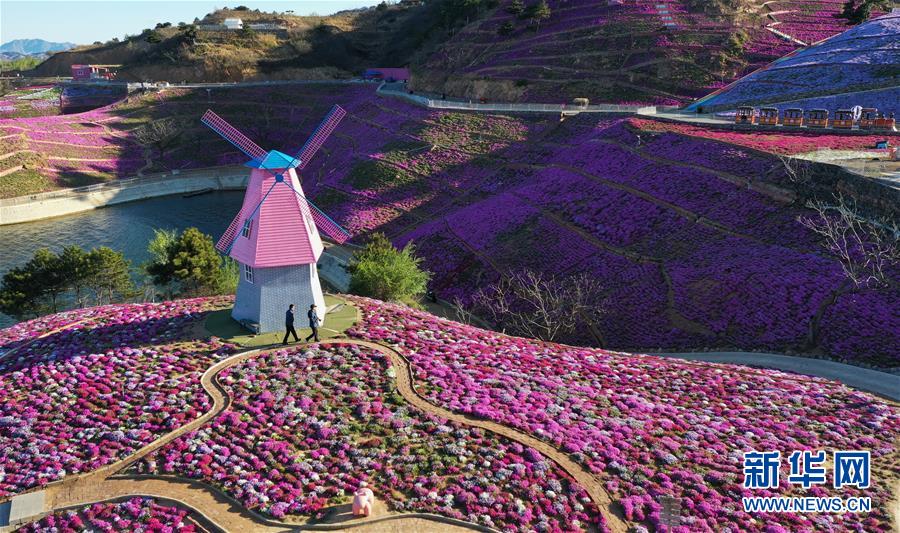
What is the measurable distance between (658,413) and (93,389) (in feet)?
81.0

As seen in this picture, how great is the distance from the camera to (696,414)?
2912 cm

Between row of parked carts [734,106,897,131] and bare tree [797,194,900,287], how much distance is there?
2184 centimetres

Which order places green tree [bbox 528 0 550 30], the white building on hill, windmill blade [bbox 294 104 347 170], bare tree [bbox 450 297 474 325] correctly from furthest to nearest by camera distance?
1. the white building on hill
2. green tree [bbox 528 0 550 30]
3. bare tree [bbox 450 297 474 325]
4. windmill blade [bbox 294 104 347 170]

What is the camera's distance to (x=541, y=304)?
45781mm

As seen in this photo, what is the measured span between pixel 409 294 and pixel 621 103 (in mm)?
51199

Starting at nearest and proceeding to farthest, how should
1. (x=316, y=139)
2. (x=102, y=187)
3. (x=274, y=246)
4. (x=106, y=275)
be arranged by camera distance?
(x=274, y=246) < (x=316, y=139) < (x=106, y=275) < (x=102, y=187)

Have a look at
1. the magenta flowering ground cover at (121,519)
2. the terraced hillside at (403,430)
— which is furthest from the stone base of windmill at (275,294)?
the magenta flowering ground cover at (121,519)

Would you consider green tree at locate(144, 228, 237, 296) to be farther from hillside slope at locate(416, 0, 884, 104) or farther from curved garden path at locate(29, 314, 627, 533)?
hillside slope at locate(416, 0, 884, 104)

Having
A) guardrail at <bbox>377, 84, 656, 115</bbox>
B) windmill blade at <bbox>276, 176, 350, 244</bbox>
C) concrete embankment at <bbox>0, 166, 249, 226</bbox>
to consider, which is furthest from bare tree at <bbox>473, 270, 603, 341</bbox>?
concrete embankment at <bbox>0, 166, 249, 226</bbox>

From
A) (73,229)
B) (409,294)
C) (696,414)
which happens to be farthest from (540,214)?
(73,229)

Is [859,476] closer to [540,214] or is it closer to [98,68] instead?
[540,214]

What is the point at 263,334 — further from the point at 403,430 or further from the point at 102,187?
the point at 102,187

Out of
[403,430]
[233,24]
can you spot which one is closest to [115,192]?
[233,24]

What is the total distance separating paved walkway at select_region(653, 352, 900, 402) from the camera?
107ft
